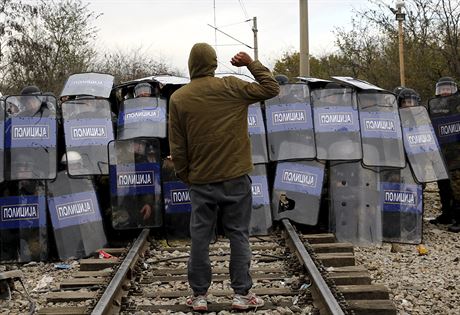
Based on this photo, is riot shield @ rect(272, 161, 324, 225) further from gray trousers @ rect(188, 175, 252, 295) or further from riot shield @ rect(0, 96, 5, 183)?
riot shield @ rect(0, 96, 5, 183)

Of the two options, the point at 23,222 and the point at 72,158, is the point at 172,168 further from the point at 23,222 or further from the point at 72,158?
the point at 23,222

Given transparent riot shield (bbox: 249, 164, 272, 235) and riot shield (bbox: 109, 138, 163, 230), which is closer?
riot shield (bbox: 109, 138, 163, 230)

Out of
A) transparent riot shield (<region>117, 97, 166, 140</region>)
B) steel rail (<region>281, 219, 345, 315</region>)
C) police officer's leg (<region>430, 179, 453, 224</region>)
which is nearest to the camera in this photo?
steel rail (<region>281, 219, 345, 315</region>)

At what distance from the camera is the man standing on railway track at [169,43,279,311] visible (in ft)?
15.8

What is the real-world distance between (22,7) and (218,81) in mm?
22075

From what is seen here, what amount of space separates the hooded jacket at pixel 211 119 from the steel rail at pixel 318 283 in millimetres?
1176

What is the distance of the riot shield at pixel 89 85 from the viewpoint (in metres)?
8.78

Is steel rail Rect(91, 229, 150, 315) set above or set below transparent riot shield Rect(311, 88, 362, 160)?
below

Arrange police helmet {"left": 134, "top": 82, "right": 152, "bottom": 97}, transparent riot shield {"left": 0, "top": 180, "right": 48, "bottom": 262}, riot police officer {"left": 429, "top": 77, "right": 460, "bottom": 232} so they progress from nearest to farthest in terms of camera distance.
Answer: transparent riot shield {"left": 0, "top": 180, "right": 48, "bottom": 262}, police helmet {"left": 134, "top": 82, "right": 152, "bottom": 97}, riot police officer {"left": 429, "top": 77, "right": 460, "bottom": 232}

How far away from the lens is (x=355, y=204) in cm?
814

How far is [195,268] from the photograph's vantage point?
16.4 ft

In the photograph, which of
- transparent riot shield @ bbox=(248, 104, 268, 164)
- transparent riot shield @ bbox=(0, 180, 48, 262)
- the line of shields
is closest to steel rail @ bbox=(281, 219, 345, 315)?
the line of shields

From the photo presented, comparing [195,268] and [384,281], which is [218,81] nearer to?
[195,268]

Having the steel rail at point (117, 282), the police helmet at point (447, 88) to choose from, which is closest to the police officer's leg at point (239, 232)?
the steel rail at point (117, 282)
